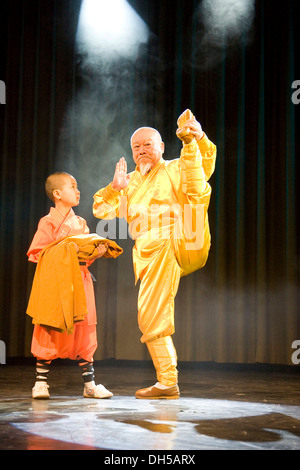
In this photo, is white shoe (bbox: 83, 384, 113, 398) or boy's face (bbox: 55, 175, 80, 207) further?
boy's face (bbox: 55, 175, 80, 207)

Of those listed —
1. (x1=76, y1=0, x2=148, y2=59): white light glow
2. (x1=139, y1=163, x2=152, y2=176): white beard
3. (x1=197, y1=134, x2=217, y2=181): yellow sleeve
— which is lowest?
(x1=139, y1=163, x2=152, y2=176): white beard

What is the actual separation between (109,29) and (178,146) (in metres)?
1.17

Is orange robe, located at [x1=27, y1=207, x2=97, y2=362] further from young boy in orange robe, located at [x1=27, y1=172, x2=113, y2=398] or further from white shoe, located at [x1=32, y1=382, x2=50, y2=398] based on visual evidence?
white shoe, located at [x1=32, y1=382, x2=50, y2=398]

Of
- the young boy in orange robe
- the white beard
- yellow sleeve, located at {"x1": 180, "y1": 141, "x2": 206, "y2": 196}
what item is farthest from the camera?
the white beard

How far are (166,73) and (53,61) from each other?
3.17 ft

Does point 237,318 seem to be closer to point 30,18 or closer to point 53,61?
point 53,61

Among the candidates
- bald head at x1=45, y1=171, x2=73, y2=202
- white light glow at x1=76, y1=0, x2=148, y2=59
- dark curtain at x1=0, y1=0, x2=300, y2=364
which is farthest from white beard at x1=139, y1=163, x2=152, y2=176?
white light glow at x1=76, y1=0, x2=148, y2=59

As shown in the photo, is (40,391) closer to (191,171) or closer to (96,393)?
(96,393)

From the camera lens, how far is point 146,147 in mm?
2598

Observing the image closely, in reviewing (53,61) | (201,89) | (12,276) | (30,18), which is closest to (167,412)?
(12,276)

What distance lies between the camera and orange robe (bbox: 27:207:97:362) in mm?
2471

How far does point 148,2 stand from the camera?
455 cm

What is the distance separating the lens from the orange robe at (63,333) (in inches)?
97.3

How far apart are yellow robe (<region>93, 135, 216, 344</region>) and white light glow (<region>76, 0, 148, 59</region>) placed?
2.29 m
